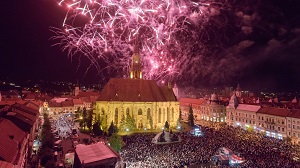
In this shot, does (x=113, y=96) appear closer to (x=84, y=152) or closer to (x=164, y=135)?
(x=164, y=135)

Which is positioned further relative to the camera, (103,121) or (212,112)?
(212,112)

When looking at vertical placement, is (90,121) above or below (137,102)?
below

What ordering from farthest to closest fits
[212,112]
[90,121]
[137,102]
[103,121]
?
[212,112], [137,102], [103,121], [90,121]

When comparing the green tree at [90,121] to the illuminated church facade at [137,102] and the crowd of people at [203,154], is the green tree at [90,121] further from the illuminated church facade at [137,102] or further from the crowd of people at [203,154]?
the crowd of people at [203,154]

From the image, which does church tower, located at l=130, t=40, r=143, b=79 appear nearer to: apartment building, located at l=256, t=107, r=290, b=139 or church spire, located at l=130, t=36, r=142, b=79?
church spire, located at l=130, t=36, r=142, b=79

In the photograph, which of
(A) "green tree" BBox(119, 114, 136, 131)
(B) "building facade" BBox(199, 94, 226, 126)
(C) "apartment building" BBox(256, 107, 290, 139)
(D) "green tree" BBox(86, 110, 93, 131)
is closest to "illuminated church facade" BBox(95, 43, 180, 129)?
(D) "green tree" BBox(86, 110, 93, 131)

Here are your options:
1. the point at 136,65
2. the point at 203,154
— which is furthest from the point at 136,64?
the point at 203,154

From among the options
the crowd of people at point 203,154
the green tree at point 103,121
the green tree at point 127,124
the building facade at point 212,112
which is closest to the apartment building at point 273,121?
the building facade at point 212,112

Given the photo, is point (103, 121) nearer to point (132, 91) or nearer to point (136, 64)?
point (132, 91)
